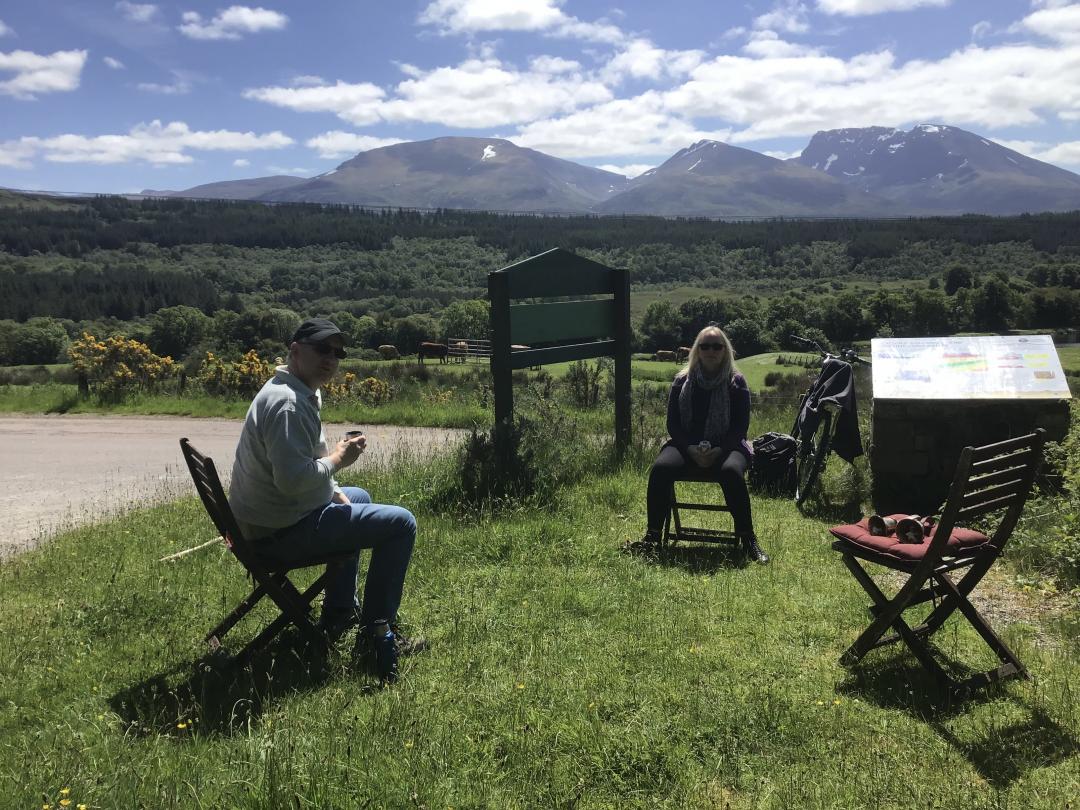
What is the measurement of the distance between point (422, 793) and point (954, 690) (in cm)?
239

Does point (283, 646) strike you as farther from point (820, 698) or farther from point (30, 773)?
point (820, 698)

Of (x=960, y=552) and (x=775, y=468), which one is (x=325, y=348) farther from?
Answer: (x=775, y=468)

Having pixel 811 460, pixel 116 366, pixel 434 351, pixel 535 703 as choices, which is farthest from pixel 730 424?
pixel 434 351

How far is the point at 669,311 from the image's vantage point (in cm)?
6247

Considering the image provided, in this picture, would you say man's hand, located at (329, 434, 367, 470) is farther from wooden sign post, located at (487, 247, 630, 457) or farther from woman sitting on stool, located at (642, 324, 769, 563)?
wooden sign post, located at (487, 247, 630, 457)

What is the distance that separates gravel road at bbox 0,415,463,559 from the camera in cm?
732

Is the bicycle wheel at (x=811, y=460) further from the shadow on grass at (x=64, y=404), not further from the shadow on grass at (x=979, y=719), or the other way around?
the shadow on grass at (x=64, y=404)

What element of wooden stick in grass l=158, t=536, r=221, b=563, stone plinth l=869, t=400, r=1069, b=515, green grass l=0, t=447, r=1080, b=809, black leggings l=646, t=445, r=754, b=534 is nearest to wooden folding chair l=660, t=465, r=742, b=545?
black leggings l=646, t=445, r=754, b=534

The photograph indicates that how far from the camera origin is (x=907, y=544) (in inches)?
142

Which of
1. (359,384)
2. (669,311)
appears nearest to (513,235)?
(669,311)

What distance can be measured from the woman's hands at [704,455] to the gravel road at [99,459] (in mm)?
3945

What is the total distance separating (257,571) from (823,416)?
5.45m

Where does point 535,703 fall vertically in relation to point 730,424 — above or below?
below

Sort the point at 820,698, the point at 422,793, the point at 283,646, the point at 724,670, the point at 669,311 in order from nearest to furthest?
the point at 422,793 < the point at 820,698 < the point at 724,670 < the point at 283,646 < the point at 669,311
